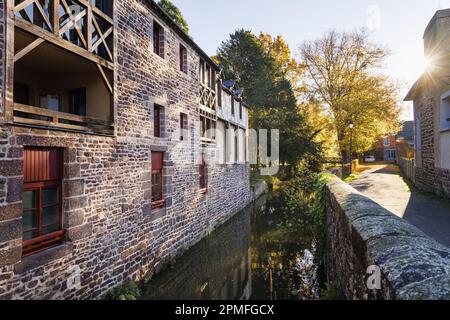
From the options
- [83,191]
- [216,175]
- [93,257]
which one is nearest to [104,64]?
[83,191]

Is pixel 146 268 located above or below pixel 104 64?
below

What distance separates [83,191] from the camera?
5688 millimetres

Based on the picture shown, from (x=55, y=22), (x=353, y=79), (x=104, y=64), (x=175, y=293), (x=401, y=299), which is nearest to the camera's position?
(x=401, y=299)

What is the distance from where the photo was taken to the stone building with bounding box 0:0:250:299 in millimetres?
4500

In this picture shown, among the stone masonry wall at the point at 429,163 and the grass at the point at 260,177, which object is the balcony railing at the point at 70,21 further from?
the grass at the point at 260,177

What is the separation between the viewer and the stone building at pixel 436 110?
32.9ft

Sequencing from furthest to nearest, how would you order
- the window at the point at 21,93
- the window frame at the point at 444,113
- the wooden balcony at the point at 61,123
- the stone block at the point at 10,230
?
the window frame at the point at 444,113, the window at the point at 21,93, the wooden balcony at the point at 61,123, the stone block at the point at 10,230

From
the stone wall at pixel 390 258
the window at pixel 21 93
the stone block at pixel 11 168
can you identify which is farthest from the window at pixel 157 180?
the stone wall at pixel 390 258

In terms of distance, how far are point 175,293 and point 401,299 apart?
5949 millimetres

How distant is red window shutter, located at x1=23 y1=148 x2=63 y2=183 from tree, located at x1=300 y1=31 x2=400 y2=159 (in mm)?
23900

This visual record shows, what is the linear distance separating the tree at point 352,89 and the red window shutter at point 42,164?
23.9 metres

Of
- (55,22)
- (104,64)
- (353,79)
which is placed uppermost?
(353,79)

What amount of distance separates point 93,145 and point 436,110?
12051mm
